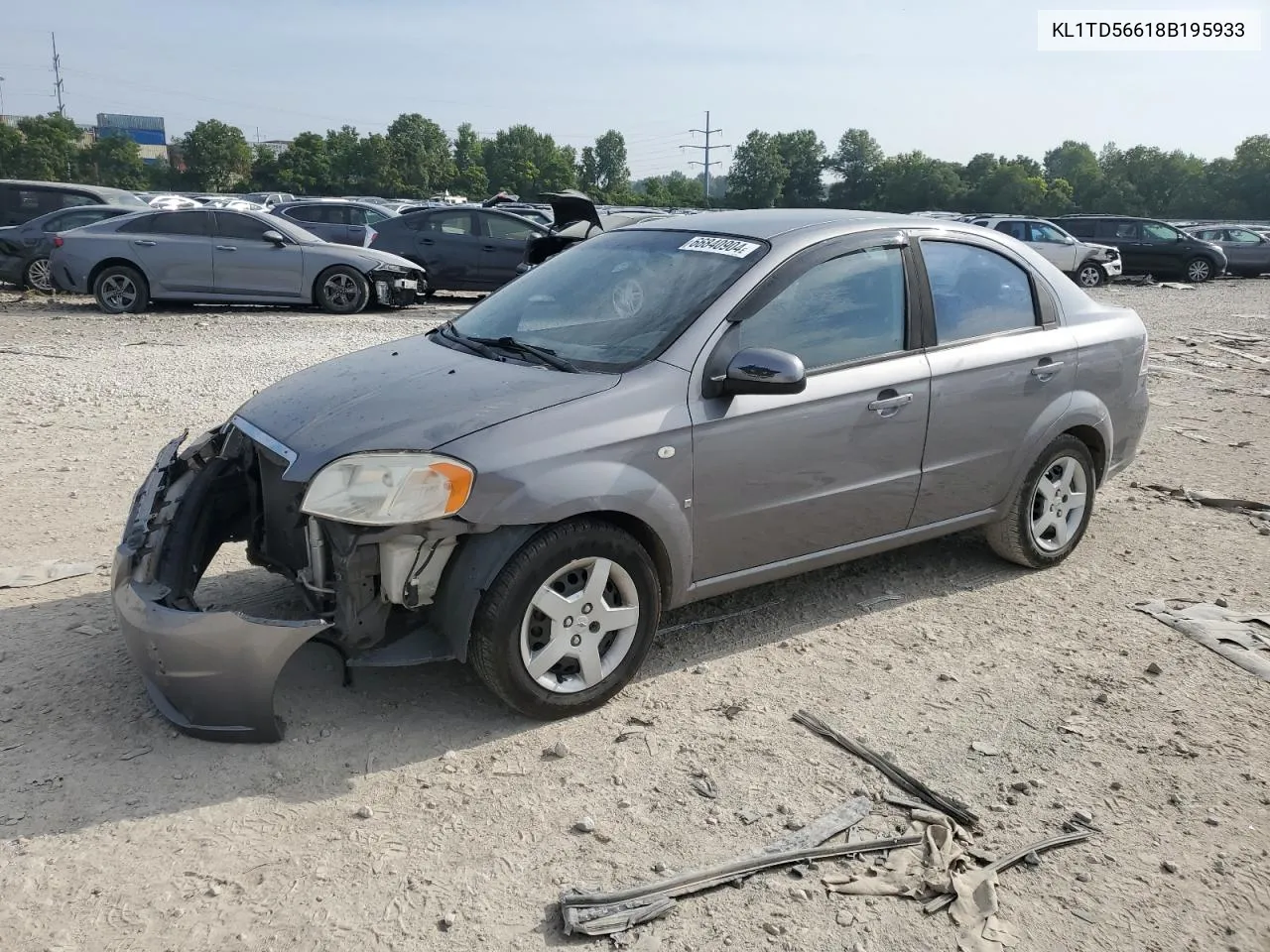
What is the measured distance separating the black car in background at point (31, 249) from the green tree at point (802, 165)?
267ft

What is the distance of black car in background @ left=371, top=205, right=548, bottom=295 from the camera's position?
16.2 metres

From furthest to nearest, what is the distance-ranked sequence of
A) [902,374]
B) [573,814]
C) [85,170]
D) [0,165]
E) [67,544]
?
[85,170] → [0,165] → [67,544] → [902,374] → [573,814]

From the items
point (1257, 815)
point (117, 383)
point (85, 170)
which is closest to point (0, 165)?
point (85, 170)

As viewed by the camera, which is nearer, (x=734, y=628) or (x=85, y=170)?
(x=734, y=628)

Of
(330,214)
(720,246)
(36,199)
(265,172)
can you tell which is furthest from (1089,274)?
(265,172)

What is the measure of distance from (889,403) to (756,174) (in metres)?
90.9

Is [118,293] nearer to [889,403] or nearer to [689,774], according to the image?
[889,403]

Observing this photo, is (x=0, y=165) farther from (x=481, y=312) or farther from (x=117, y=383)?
(x=481, y=312)

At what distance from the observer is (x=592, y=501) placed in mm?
3512

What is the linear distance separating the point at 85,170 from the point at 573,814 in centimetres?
8745

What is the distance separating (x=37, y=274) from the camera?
15.6 m

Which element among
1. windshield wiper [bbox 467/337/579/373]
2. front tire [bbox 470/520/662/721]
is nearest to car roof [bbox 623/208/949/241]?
windshield wiper [bbox 467/337/579/373]

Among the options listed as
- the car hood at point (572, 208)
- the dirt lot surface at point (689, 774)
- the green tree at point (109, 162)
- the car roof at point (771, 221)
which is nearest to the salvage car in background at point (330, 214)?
the car hood at point (572, 208)

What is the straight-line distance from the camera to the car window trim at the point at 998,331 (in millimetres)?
4574
